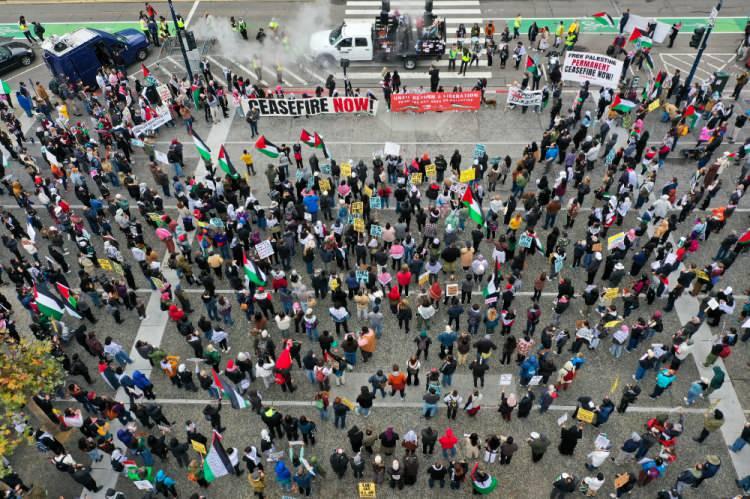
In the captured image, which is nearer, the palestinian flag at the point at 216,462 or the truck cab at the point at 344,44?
the palestinian flag at the point at 216,462

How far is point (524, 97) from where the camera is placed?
2614 cm

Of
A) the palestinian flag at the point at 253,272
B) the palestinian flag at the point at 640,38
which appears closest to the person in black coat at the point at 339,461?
the palestinian flag at the point at 253,272

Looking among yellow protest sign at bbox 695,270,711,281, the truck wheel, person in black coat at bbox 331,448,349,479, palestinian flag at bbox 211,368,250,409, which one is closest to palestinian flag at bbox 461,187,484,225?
yellow protest sign at bbox 695,270,711,281

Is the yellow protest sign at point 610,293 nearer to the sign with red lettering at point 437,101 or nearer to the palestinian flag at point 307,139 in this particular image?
the palestinian flag at point 307,139

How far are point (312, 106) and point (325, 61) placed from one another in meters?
4.85

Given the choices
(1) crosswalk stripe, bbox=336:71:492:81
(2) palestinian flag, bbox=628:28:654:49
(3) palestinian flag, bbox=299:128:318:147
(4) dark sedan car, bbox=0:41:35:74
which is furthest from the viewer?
(4) dark sedan car, bbox=0:41:35:74

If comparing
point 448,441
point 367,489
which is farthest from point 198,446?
point 448,441

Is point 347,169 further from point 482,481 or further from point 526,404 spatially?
point 482,481

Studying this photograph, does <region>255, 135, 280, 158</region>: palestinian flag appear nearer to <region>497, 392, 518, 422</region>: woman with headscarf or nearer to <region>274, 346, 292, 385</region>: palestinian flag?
<region>274, 346, 292, 385</region>: palestinian flag

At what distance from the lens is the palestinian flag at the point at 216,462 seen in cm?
1325

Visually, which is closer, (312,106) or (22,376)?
(22,376)

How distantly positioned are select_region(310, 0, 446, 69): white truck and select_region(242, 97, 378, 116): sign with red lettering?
4545 mm

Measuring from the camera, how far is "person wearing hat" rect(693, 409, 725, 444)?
557 inches

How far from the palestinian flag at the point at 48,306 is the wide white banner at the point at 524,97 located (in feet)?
64.6
